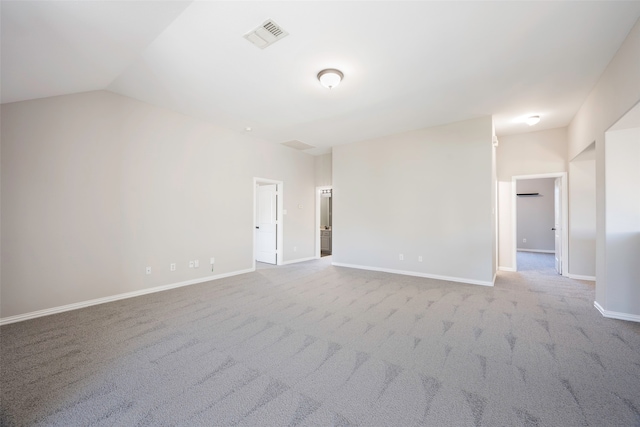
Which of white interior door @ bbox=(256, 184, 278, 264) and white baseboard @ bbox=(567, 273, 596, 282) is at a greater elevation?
white interior door @ bbox=(256, 184, 278, 264)

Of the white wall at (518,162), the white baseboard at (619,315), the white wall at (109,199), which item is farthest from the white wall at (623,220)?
the white wall at (109,199)

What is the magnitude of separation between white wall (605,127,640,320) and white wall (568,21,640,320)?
5 cm

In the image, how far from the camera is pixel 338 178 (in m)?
6.46

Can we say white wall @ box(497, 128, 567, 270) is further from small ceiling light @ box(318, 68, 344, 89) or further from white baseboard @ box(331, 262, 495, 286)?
small ceiling light @ box(318, 68, 344, 89)

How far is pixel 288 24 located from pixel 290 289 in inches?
139

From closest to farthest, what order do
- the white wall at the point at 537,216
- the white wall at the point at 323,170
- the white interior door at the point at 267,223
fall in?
1. the white interior door at the point at 267,223
2. the white wall at the point at 323,170
3. the white wall at the point at 537,216

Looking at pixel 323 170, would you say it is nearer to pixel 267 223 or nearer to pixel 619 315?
pixel 267 223

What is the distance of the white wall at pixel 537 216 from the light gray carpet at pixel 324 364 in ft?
20.8

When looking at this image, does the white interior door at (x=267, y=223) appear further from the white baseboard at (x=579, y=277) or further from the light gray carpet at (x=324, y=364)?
the white baseboard at (x=579, y=277)

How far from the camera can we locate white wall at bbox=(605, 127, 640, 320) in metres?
3.03

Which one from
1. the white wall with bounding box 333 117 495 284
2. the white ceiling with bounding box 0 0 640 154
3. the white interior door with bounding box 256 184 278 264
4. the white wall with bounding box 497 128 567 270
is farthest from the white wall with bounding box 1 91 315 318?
the white wall with bounding box 497 128 567 270

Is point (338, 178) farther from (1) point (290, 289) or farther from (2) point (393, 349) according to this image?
(2) point (393, 349)

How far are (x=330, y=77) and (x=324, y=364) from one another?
3013 mm

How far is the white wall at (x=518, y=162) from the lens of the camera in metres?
5.31
